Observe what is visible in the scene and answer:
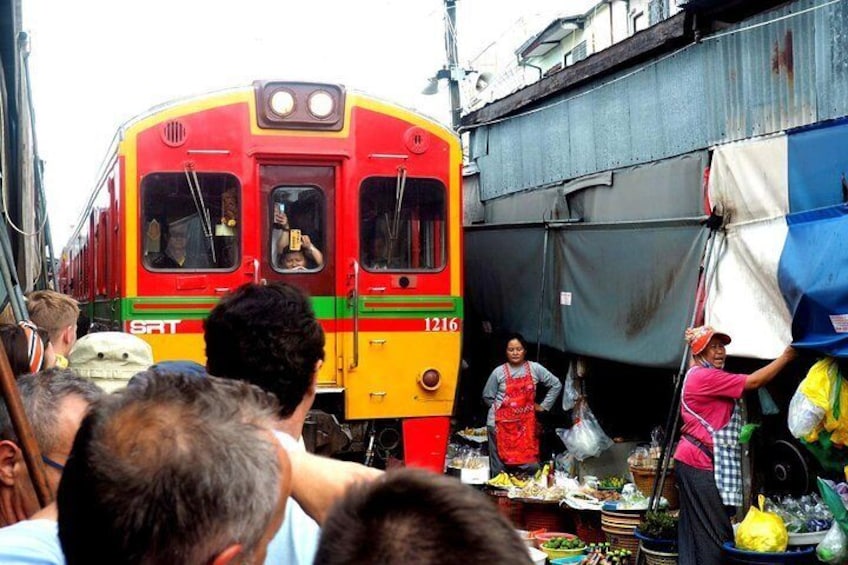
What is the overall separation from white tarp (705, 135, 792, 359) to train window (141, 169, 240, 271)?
356cm

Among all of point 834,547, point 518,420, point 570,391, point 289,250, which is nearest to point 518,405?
point 518,420

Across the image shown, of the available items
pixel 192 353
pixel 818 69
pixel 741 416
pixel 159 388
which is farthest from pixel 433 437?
pixel 159 388

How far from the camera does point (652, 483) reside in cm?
792

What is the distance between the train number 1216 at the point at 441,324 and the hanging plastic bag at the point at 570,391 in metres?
1.74

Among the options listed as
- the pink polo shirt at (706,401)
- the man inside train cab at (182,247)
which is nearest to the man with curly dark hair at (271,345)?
the pink polo shirt at (706,401)

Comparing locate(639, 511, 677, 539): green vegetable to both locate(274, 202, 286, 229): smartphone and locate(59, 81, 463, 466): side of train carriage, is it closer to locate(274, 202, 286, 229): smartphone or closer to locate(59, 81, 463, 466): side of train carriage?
locate(59, 81, 463, 466): side of train carriage

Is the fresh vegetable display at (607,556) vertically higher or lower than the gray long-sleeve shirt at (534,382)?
lower

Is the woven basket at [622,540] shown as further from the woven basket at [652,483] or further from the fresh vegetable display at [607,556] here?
the woven basket at [652,483]

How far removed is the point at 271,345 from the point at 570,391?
7148 millimetres

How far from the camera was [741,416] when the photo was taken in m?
6.51

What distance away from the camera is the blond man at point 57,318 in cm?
488

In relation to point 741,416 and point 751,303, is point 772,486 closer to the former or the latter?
point 741,416

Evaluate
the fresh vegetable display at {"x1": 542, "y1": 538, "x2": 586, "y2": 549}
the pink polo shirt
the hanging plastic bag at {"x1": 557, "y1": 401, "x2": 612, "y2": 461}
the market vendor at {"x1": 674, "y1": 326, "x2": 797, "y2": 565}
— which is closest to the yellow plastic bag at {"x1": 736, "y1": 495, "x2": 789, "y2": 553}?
the market vendor at {"x1": 674, "y1": 326, "x2": 797, "y2": 565}

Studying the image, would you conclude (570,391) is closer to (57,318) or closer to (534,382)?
(534,382)
